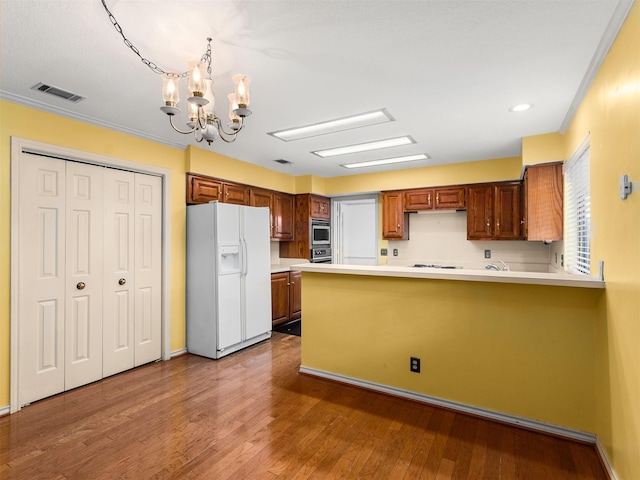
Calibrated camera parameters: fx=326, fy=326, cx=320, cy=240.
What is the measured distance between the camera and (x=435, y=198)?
496 cm

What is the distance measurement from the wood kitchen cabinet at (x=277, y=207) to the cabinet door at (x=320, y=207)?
37 cm

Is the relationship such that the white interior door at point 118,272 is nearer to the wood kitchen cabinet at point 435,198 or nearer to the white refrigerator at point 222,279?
the white refrigerator at point 222,279

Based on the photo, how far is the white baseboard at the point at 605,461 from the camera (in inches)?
69.6

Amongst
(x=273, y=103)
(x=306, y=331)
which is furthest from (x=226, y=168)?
(x=306, y=331)

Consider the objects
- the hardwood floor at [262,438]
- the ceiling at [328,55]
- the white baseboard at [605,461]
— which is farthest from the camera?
the hardwood floor at [262,438]

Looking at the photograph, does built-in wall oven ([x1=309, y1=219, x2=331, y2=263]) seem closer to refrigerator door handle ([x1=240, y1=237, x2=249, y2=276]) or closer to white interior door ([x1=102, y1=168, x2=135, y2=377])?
refrigerator door handle ([x1=240, y1=237, x2=249, y2=276])

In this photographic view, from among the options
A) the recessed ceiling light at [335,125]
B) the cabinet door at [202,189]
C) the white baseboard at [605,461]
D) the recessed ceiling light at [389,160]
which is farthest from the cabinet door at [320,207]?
the white baseboard at [605,461]

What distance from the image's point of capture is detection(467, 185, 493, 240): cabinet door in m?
4.61

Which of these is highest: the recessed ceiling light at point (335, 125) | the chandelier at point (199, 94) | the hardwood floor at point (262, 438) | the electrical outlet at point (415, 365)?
the recessed ceiling light at point (335, 125)

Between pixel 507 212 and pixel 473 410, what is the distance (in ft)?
9.72

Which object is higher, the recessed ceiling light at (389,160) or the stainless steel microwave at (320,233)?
the recessed ceiling light at (389,160)

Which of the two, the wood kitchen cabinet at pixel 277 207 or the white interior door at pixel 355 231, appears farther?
the white interior door at pixel 355 231

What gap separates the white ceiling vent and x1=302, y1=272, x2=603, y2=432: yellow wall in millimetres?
2500

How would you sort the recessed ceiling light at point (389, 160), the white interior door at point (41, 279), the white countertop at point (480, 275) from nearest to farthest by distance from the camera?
the white countertop at point (480, 275)
the white interior door at point (41, 279)
the recessed ceiling light at point (389, 160)
